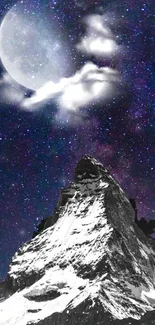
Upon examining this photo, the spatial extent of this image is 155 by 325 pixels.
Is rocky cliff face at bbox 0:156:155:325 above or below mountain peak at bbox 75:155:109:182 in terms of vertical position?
below

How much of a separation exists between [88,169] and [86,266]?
29.5 m

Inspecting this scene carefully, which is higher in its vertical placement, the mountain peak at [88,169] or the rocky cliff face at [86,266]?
the mountain peak at [88,169]

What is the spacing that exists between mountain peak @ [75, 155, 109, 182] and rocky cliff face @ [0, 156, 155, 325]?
61 mm

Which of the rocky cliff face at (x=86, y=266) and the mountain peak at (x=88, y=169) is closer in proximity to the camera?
the rocky cliff face at (x=86, y=266)

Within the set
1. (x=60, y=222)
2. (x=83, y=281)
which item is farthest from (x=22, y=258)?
(x=83, y=281)

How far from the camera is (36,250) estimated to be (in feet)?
301

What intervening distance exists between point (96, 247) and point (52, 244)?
10791 millimetres

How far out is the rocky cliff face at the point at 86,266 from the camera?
71.6 m

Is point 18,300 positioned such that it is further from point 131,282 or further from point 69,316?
point 131,282

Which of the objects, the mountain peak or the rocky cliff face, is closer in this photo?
the rocky cliff face

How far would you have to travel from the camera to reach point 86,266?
80375mm

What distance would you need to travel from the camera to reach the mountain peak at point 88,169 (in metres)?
103

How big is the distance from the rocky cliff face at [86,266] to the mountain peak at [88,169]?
61mm

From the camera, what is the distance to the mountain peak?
339 ft
